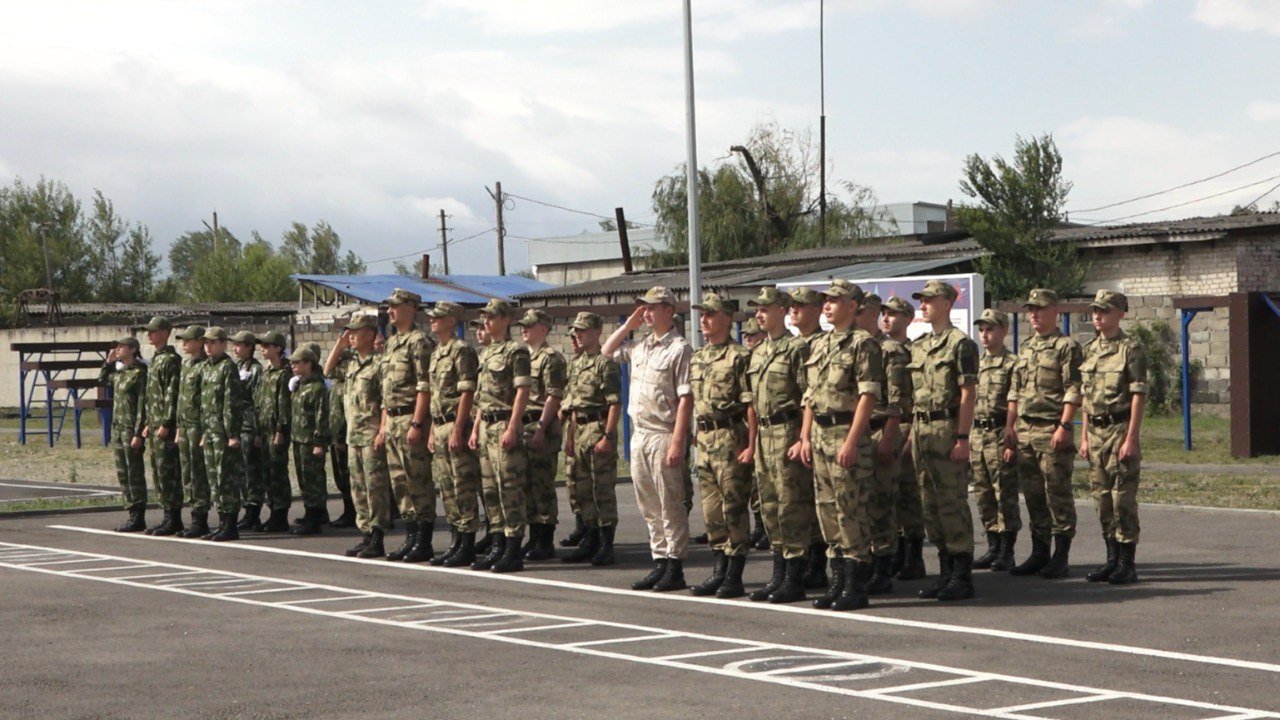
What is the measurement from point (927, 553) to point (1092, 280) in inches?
1025

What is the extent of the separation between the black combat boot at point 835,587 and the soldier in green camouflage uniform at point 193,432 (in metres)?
7.32

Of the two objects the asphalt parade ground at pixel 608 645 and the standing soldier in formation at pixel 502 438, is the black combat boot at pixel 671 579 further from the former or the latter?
the standing soldier in formation at pixel 502 438

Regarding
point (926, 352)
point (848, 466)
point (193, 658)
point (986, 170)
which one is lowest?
point (193, 658)

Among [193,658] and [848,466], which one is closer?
[193,658]

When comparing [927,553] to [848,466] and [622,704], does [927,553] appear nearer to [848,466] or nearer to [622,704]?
[848,466]

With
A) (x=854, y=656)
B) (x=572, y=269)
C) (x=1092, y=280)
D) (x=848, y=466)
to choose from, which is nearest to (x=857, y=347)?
(x=848, y=466)

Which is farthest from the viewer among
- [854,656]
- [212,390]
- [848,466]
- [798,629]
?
[212,390]

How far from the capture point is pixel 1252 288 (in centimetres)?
3344

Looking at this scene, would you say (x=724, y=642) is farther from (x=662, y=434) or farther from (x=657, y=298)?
(x=657, y=298)

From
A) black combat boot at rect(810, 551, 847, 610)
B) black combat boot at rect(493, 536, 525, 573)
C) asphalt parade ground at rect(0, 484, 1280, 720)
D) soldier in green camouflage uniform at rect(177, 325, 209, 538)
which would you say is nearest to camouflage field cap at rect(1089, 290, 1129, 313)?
asphalt parade ground at rect(0, 484, 1280, 720)

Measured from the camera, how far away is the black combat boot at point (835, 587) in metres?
9.94

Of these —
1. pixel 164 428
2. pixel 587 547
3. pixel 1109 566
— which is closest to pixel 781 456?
pixel 1109 566

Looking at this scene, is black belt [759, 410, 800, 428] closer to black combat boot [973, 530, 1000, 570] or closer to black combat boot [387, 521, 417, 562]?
black combat boot [973, 530, 1000, 570]

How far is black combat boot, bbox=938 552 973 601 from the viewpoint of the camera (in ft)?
33.6
